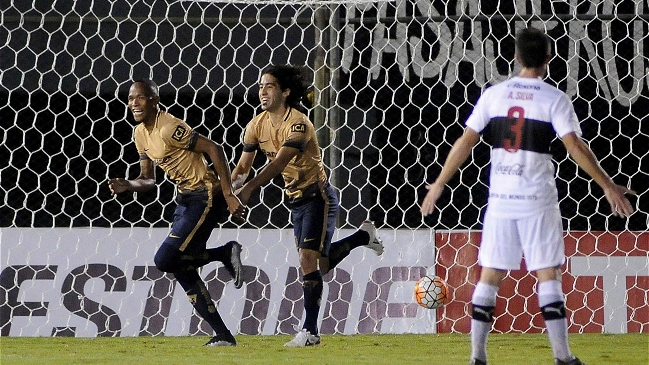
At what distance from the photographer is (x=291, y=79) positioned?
6445 millimetres

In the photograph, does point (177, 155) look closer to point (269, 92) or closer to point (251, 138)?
point (251, 138)

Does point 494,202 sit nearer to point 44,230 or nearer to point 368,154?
point 368,154

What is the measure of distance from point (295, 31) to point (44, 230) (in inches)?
96.6

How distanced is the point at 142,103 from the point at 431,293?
2.45 metres

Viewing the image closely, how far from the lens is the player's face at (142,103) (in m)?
6.25

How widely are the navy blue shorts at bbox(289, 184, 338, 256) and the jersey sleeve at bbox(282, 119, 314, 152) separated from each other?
365 millimetres

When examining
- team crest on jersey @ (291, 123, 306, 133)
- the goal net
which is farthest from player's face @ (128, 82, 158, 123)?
the goal net

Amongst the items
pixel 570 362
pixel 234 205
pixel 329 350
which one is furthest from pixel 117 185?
pixel 570 362


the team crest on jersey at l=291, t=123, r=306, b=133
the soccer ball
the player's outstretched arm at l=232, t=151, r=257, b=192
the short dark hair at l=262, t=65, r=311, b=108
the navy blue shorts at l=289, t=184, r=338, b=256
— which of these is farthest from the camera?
the soccer ball

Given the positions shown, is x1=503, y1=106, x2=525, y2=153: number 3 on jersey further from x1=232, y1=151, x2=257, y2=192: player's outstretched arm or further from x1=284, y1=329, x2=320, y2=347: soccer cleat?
x1=232, y1=151, x2=257, y2=192: player's outstretched arm

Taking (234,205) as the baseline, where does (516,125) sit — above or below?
above

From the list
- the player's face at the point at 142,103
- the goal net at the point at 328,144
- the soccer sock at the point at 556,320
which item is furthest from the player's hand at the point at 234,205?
the soccer sock at the point at 556,320

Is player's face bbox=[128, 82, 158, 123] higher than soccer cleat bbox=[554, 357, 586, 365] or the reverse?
higher

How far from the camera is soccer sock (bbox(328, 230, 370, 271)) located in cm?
684
